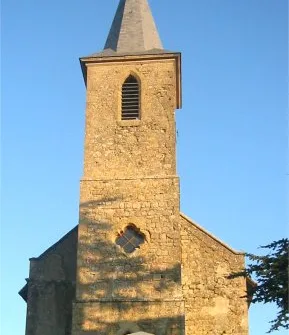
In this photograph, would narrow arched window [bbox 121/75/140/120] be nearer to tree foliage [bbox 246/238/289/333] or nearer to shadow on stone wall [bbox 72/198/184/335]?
shadow on stone wall [bbox 72/198/184/335]

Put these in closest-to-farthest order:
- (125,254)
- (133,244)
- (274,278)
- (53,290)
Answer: (274,278) → (125,254) → (133,244) → (53,290)

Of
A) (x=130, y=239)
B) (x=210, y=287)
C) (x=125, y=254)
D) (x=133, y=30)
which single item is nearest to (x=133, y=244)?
(x=130, y=239)

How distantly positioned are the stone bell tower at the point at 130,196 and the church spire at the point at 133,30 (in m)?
0.06

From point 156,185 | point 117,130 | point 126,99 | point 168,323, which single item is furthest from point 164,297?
point 126,99

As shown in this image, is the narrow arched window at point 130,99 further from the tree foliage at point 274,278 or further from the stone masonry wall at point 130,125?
the tree foliage at point 274,278

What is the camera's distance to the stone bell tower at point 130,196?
1532cm

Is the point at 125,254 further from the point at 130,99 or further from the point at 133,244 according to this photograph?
the point at 130,99

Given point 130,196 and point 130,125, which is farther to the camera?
point 130,125

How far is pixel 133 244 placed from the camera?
53.8 feet

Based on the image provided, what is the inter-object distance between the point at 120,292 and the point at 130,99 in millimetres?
6219

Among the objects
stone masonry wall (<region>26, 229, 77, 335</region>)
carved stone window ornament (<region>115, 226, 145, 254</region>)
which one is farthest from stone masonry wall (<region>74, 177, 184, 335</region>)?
stone masonry wall (<region>26, 229, 77, 335</region>)


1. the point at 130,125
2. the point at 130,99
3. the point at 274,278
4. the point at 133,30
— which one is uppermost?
the point at 133,30

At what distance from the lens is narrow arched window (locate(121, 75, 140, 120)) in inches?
723

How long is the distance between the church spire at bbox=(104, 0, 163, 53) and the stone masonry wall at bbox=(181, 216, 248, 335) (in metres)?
6.18
